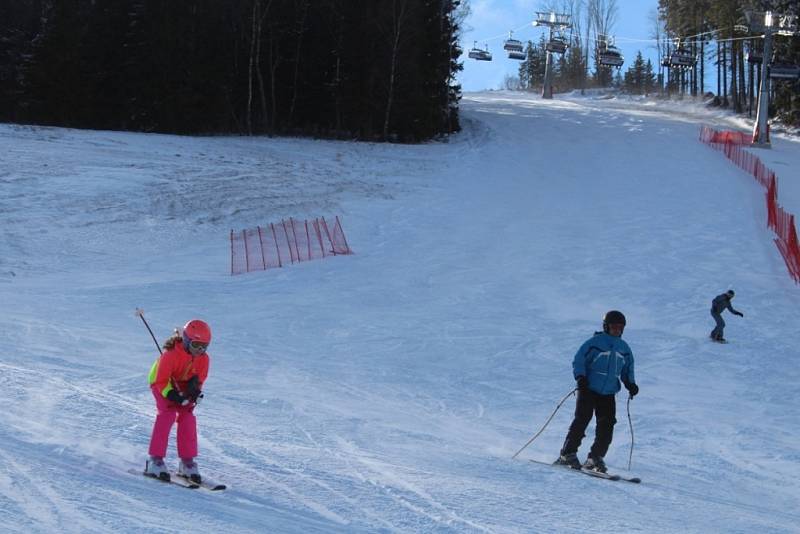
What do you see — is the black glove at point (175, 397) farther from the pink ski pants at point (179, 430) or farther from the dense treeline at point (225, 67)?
the dense treeline at point (225, 67)

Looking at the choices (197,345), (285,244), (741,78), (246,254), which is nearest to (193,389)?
(197,345)

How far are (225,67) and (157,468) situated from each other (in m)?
38.5

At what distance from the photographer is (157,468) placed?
6.61 metres

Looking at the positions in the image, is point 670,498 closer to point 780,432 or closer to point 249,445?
point 249,445

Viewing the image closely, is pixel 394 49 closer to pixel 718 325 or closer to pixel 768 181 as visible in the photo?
pixel 768 181

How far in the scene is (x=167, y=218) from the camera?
84.8ft

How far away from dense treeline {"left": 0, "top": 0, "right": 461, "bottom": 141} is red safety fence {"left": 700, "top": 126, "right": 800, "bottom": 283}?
13.6 meters

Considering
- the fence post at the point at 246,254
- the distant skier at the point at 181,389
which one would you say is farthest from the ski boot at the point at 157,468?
the fence post at the point at 246,254

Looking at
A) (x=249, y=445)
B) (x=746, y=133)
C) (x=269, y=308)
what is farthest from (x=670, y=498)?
(x=746, y=133)

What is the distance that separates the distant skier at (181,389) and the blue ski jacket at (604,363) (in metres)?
3.29

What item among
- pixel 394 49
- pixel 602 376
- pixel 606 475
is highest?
pixel 394 49

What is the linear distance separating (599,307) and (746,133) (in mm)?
36405

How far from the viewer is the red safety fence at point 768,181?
2230 cm

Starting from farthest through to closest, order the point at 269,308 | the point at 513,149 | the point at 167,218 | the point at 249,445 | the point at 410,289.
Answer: the point at 513,149, the point at 167,218, the point at 410,289, the point at 269,308, the point at 249,445
